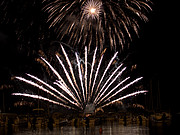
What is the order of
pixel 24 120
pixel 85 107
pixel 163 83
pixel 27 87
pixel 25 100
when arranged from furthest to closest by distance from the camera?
pixel 163 83, pixel 25 100, pixel 27 87, pixel 85 107, pixel 24 120

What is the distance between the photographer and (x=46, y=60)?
138 ft

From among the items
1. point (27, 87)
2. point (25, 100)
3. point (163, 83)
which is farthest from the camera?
A: point (163, 83)

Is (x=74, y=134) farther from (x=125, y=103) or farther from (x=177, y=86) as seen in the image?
(x=177, y=86)

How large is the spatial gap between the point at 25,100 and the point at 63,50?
3287 cm

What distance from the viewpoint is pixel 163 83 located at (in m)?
81.2

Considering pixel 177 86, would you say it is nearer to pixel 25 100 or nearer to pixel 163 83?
pixel 163 83

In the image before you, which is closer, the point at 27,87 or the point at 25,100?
the point at 27,87

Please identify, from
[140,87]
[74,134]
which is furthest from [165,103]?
[74,134]

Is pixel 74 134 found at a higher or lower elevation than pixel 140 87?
lower

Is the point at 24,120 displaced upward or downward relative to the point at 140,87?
downward

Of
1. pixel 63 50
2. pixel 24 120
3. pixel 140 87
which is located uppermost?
pixel 63 50

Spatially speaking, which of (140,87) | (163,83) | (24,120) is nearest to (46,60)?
(24,120)

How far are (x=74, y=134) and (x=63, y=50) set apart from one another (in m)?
21.6

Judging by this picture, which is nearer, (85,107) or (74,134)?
(74,134)
